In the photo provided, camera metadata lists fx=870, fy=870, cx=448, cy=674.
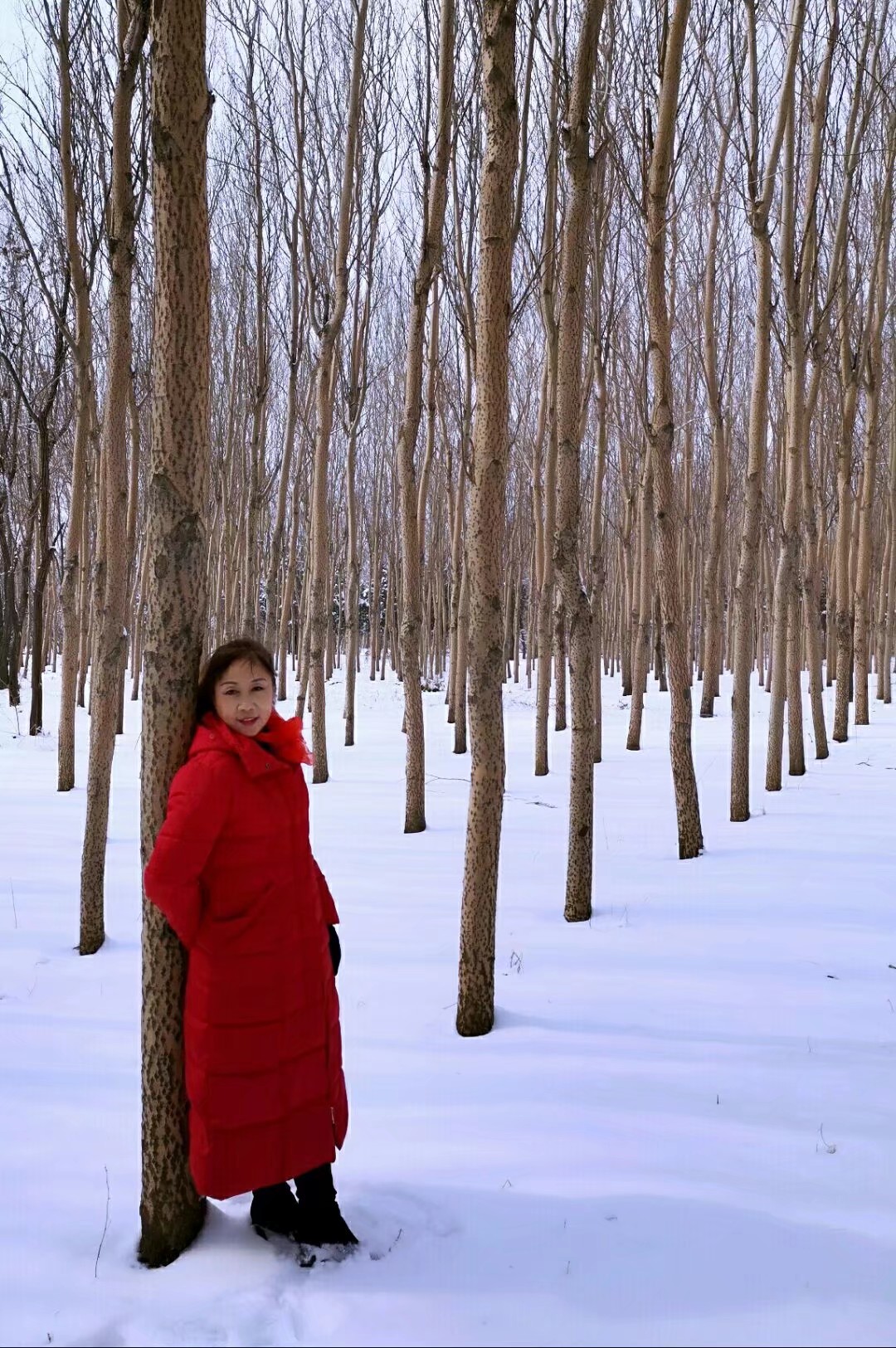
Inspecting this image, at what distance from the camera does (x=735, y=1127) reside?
2.25 metres

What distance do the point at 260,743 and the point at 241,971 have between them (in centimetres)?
46

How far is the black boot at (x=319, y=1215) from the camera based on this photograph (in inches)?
70.2

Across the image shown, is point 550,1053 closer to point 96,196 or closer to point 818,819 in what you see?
point 818,819

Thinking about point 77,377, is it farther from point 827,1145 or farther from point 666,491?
point 827,1145

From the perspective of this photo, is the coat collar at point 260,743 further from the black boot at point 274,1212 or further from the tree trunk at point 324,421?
the tree trunk at point 324,421

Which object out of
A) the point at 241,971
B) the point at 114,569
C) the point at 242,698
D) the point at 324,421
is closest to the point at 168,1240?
the point at 241,971

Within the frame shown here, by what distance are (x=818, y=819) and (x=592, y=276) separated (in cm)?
478

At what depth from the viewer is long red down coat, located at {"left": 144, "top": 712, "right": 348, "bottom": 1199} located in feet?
5.57

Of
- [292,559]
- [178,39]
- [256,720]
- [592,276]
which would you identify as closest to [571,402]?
[178,39]

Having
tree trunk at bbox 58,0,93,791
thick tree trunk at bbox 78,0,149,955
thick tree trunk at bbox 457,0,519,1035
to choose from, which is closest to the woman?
thick tree trunk at bbox 457,0,519,1035

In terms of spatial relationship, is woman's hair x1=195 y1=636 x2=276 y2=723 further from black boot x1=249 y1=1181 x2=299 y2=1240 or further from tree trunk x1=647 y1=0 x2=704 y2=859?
tree trunk x1=647 y1=0 x2=704 y2=859

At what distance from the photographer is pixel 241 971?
175cm

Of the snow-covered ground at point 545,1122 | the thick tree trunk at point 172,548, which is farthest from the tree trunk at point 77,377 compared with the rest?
the thick tree trunk at point 172,548

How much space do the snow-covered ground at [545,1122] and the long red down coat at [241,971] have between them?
240mm
